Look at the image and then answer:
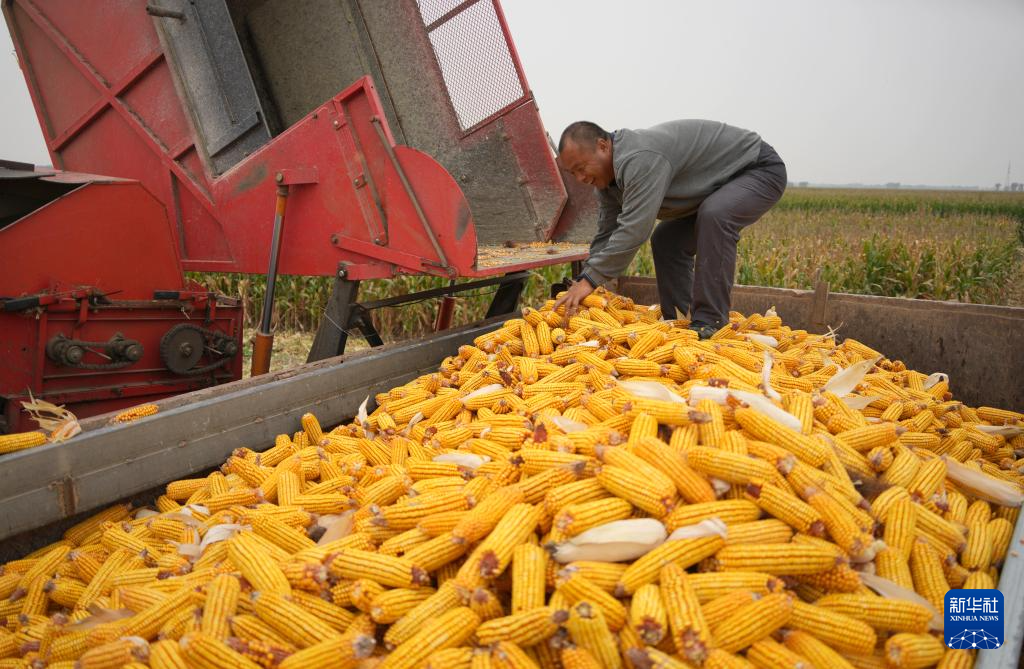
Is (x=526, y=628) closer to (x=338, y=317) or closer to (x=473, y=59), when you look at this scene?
(x=338, y=317)

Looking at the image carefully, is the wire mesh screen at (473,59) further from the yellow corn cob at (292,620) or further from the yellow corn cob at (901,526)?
the yellow corn cob at (292,620)

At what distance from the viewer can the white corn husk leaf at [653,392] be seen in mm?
2715

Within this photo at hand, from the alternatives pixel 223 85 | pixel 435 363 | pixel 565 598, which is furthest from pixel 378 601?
pixel 223 85

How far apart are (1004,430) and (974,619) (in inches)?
77.4

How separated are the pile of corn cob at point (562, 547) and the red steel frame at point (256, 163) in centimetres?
132

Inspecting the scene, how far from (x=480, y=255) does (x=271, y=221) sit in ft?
4.70

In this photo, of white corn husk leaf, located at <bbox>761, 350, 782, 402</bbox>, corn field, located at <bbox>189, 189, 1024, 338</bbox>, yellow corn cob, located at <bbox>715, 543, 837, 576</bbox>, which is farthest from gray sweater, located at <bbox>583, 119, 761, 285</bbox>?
corn field, located at <bbox>189, 189, 1024, 338</bbox>

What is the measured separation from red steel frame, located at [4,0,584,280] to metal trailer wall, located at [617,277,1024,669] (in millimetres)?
1870

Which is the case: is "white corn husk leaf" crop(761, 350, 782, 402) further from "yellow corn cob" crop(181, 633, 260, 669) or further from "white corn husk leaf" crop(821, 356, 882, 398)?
"yellow corn cob" crop(181, 633, 260, 669)

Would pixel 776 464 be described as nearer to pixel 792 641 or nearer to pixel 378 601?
pixel 792 641

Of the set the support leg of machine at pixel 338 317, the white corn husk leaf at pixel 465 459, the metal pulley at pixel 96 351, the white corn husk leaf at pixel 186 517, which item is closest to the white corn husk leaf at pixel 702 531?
the white corn husk leaf at pixel 465 459

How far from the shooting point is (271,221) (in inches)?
171

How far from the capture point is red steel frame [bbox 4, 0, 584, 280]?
382 cm

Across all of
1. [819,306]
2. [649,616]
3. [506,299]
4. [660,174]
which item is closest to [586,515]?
[649,616]
